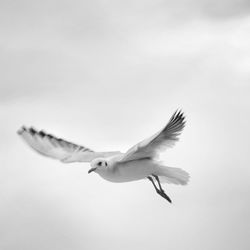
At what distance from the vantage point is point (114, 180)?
7.88 m

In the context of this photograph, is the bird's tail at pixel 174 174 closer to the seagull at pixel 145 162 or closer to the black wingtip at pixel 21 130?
the seagull at pixel 145 162

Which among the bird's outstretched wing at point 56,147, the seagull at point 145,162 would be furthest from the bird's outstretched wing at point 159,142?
the bird's outstretched wing at point 56,147

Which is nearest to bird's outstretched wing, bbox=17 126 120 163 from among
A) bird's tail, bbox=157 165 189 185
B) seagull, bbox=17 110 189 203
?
seagull, bbox=17 110 189 203

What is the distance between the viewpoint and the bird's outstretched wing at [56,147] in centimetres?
891

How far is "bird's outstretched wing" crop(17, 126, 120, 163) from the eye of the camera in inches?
351

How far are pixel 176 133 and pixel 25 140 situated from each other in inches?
119

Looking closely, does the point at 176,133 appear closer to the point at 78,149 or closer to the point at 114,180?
the point at 114,180

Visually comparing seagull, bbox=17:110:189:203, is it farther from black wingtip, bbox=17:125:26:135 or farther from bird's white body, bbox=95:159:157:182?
black wingtip, bbox=17:125:26:135

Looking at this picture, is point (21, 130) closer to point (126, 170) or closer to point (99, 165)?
point (99, 165)

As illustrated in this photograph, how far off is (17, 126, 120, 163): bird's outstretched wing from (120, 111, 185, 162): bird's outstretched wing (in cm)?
108

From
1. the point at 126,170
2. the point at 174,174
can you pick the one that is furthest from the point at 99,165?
the point at 174,174

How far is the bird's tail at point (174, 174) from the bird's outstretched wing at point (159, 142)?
22 centimetres

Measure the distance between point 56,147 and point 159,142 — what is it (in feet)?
7.68

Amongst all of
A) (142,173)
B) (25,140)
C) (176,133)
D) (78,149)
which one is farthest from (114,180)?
(25,140)
